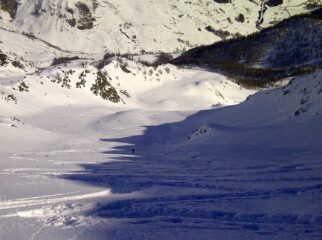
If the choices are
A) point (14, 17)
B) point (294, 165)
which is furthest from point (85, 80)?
point (14, 17)

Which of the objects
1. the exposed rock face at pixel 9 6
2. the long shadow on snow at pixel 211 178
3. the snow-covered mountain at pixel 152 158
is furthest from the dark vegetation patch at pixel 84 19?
the long shadow on snow at pixel 211 178

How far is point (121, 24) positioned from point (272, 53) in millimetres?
37336

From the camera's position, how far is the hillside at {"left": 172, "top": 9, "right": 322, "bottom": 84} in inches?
3098

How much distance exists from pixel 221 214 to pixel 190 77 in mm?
47450

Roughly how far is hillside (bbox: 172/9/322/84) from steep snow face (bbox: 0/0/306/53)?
Result: 61.8 ft

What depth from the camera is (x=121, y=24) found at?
11006 centimetres

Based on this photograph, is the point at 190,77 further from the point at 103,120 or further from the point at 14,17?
the point at 14,17

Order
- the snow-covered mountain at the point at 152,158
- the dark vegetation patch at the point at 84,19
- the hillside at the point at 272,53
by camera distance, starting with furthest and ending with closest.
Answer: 1. the dark vegetation patch at the point at 84,19
2. the hillside at the point at 272,53
3. the snow-covered mountain at the point at 152,158

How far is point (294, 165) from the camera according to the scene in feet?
35.7

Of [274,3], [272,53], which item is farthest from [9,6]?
[274,3]

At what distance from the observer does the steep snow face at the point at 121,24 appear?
10338cm

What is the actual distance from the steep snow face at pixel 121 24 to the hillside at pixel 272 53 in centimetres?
1883

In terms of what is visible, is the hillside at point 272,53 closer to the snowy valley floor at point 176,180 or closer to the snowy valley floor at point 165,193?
the snowy valley floor at point 176,180

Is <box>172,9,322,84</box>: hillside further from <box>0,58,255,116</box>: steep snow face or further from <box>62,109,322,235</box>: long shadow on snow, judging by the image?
<box>62,109,322,235</box>: long shadow on snow
